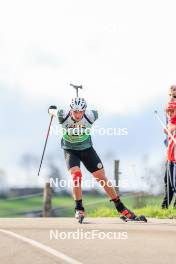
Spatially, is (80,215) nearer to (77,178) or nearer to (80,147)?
(77,178)

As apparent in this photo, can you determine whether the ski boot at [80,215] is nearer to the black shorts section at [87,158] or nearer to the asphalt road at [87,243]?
the asphalt road at [87,243]

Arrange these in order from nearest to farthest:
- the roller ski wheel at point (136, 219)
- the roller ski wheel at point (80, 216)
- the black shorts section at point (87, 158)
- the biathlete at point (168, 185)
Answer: the roller ski wheel at point (80, 216) → the roller ski wheel at point (136, 219) → the black shorts section at point (87, 158) → the biathlete at point (168, 185)

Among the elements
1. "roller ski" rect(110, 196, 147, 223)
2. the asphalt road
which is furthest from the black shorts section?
the asphalt road

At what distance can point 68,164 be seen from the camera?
13477mm

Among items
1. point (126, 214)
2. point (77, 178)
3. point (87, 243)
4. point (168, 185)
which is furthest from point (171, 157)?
point (87, 243)

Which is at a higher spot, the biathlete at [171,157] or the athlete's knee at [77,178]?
the biathlete at [171,157]

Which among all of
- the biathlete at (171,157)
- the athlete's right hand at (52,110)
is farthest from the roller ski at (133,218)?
the athlete's right hand at (52,110)

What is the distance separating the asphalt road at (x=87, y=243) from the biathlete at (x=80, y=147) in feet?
2.52

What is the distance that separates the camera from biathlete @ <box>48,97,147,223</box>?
528 inches

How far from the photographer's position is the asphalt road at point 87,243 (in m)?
8.29

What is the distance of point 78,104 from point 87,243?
4.23 meters

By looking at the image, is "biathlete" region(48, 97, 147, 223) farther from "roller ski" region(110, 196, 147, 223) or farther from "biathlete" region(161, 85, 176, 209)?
"biathlete" region(161, 85, 176, 209)

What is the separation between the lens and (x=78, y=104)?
1348cm

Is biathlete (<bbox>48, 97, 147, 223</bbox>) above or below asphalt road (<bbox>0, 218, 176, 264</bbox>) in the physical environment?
above
